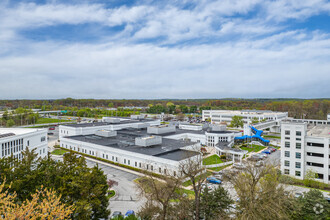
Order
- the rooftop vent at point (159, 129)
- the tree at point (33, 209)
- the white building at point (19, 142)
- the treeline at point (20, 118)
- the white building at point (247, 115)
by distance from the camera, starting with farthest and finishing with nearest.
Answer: the treeline at point (20, 118)
the white building at point (247, 115)
the rooftop vent at point (159, 129)
the white building at point (19, 142)
the tree at point (33, 209)

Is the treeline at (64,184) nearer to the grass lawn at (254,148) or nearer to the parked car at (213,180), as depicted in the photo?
the parked car at (213,180)

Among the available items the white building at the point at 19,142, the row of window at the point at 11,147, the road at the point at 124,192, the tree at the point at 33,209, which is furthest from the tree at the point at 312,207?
the row of window at the point at 11,147

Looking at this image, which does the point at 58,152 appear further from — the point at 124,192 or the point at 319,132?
the point at 319,132

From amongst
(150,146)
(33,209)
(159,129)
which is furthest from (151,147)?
(33,209)

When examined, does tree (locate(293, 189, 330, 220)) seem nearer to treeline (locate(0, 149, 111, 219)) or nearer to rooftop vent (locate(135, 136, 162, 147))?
treeline (locate(0, 149, 111, 219))

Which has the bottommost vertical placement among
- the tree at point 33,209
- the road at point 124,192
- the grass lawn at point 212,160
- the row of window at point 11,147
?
the road at point 124,192

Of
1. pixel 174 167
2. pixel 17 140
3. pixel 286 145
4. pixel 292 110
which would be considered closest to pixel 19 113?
pixel 17 140
